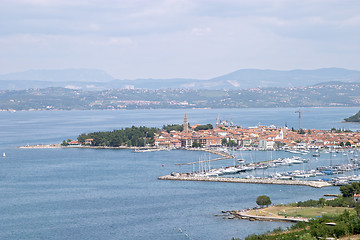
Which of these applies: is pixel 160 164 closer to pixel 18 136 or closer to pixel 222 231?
pixel 222 231

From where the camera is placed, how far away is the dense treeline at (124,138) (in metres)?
42.6

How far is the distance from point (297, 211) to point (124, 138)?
1001 inches

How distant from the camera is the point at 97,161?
34531 mm

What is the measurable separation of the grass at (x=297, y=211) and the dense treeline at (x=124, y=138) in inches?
928

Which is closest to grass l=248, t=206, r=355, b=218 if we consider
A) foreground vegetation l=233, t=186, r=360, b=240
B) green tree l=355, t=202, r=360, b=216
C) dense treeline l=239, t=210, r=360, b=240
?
foreground vegetation l=233, t=186, r=360, b=240

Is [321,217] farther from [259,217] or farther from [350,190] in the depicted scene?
[350,190]

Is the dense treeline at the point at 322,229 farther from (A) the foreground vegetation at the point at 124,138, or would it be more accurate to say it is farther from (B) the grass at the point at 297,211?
(A) the foreground vegetation at the point at 124,138

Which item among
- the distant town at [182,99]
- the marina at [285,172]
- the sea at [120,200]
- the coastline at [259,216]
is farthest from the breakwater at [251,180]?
the distant town at [182,99]

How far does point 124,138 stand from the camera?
142 feet

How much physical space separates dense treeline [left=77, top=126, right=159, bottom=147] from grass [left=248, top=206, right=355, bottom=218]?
23.6m

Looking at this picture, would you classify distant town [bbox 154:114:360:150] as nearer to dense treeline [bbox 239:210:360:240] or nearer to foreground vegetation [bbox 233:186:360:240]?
foreground vegetation [bbox 233:186:360:240]

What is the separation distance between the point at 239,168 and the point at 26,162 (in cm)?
1158

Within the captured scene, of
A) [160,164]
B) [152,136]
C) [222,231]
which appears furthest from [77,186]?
[152,136]

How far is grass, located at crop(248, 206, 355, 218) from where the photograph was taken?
59.6 feet
